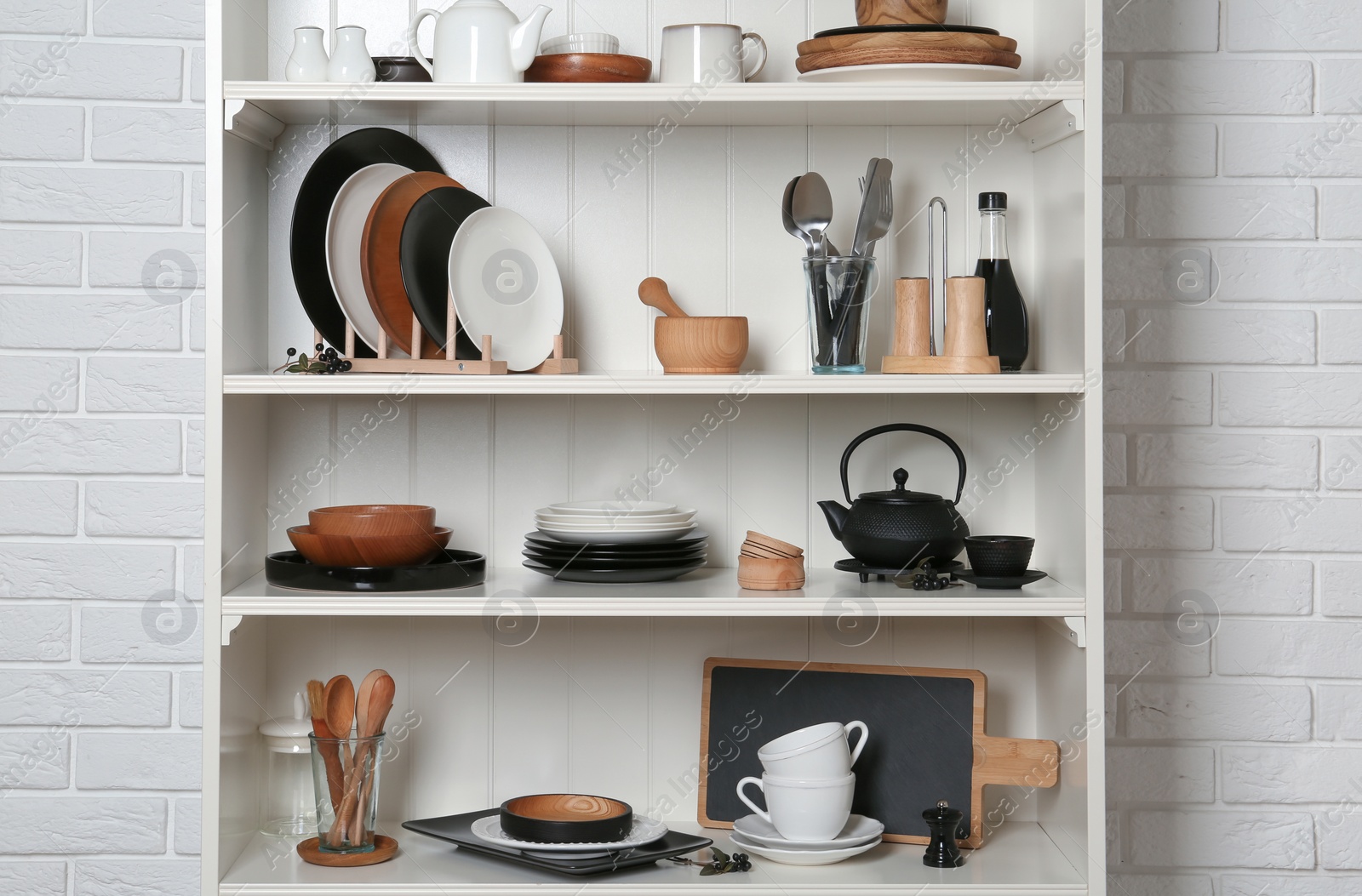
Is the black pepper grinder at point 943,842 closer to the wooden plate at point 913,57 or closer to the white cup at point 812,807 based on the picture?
the white cup at point 812,807

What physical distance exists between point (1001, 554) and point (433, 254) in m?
0.88

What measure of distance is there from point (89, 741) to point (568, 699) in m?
0.74

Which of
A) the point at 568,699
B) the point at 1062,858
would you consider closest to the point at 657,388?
the point at 568,699

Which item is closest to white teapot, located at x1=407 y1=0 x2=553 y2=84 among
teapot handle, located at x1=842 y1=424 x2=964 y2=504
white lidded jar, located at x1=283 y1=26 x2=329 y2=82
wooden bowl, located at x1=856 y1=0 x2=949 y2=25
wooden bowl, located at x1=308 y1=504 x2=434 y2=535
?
white lidded jar, located at x1=283 y1=26 x2=329 y2=82

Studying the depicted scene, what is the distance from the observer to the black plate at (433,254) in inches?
61.9

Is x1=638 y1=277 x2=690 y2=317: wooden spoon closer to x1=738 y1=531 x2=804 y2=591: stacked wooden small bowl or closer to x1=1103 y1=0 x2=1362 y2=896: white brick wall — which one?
x1=738 y1=531 x2=804 y2=591: stacked wooden small bowl

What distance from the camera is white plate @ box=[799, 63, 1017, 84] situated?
149 cm

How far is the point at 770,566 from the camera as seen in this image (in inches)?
60.4

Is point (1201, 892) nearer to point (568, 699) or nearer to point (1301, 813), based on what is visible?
point (1301, 813)

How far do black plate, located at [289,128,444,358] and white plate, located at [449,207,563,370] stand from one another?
0.19 metres

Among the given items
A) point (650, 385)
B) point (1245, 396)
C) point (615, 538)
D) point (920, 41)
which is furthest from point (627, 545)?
point (1245, 396)

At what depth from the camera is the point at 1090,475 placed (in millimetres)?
1472

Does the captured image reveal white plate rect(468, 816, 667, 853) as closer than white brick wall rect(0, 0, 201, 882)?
Yes

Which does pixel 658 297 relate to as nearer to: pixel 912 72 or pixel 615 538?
pixel 615 538
